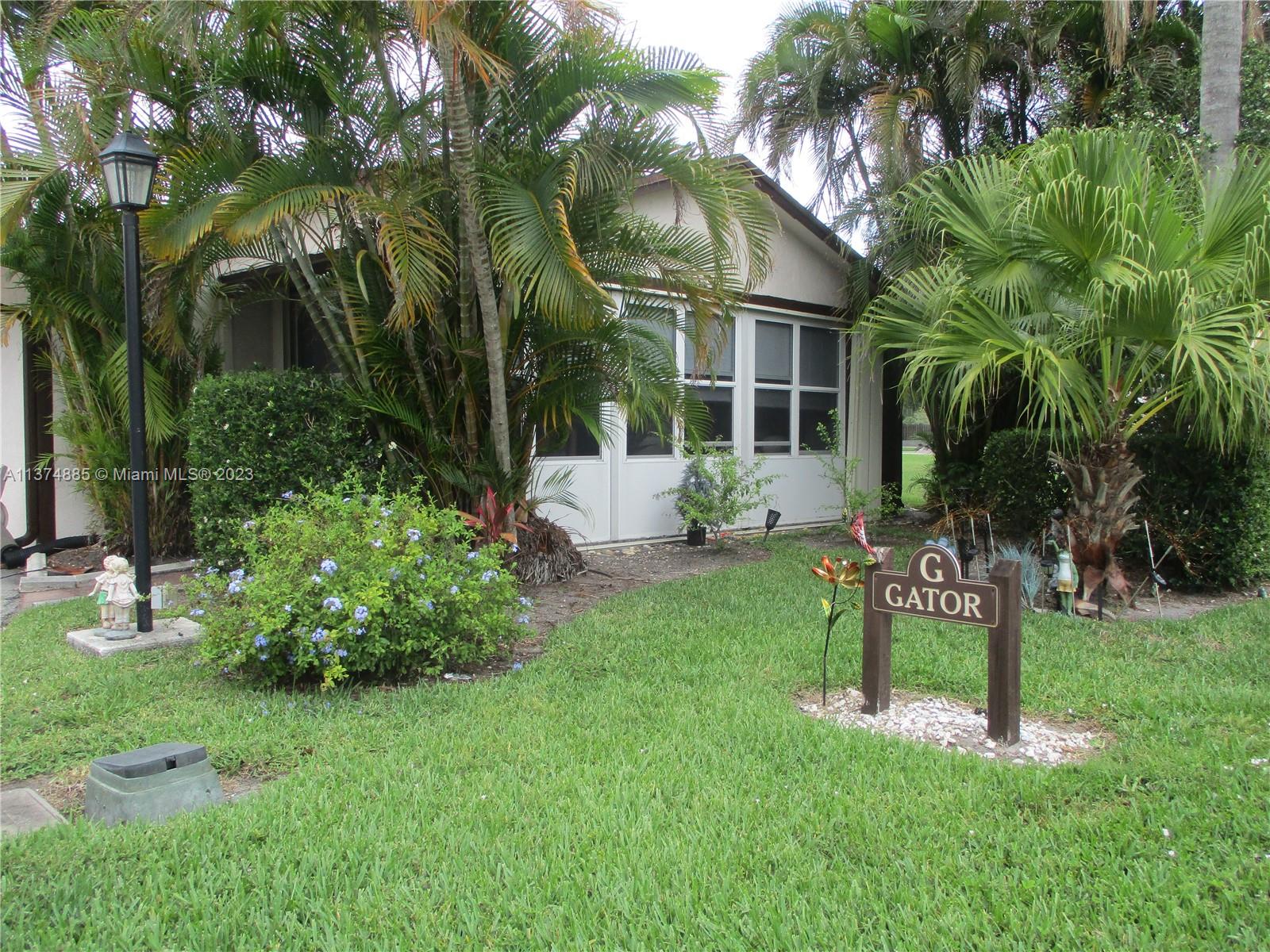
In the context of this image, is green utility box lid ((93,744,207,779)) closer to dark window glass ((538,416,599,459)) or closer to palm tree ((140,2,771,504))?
palm tree ((140,2,771,504))

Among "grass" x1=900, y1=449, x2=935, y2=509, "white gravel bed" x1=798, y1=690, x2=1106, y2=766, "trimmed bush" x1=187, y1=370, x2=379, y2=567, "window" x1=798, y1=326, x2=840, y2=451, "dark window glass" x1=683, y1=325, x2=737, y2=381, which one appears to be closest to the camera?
"white gravel bed" x1=798, y1=690, x2=1106, y2=766

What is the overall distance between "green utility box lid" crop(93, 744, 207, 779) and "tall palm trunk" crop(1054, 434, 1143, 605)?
5943 mm

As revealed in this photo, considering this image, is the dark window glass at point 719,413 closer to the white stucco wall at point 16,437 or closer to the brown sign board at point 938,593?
the brown sign board at point 938,593

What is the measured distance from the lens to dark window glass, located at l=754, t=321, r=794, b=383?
453 inches

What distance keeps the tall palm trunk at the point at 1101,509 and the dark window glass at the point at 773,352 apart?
5208mm

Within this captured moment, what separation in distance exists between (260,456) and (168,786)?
414 cm

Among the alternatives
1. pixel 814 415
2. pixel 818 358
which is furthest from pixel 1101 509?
pixel 818 358

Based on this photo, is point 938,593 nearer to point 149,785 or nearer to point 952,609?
point 952,609

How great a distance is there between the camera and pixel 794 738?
3998 mm

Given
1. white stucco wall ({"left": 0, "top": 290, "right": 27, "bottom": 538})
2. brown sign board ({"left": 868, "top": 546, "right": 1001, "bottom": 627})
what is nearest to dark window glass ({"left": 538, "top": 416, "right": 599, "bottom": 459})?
brown sign board ({"left": 868, "top": 546, "right": 1001, "bottom": 627})

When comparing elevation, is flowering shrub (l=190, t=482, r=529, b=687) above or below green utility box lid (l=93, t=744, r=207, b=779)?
above

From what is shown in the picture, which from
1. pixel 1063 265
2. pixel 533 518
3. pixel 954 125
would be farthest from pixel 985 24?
pixel 533 518

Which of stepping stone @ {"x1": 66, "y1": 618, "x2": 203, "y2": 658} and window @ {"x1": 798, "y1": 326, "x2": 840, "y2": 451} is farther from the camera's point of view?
window @ {"x1": 798, "y1": 326, "x2": 840, "y2": 451}

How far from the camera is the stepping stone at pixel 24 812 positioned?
10.7ft
